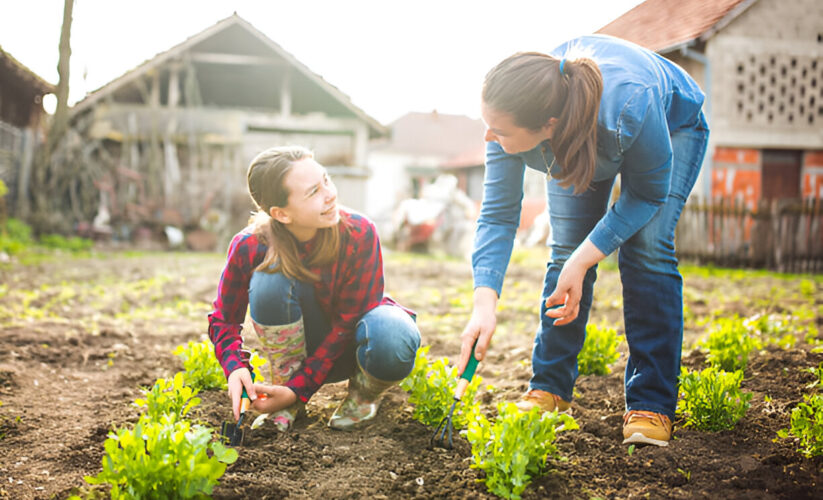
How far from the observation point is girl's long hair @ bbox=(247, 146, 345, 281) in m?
2.14

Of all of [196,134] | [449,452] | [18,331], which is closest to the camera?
[449,452]

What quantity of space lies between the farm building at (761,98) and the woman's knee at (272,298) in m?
7.85

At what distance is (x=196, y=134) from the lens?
1383cm

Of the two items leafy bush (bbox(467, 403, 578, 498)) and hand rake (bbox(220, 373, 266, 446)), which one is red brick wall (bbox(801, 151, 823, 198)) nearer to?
leafy bush (bbox(467, 403, 578, 498))

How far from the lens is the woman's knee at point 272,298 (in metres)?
2.22

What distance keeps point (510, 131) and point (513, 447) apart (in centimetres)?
89

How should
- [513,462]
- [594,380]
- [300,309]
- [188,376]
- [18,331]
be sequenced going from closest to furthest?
[513,462] < [300,309] < [188,376] < [594,380] < [18,331]

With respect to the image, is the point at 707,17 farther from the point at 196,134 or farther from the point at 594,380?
the point at 196,134

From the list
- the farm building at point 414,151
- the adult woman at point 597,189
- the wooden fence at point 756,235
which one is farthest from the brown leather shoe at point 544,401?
the farm building at point 414,151

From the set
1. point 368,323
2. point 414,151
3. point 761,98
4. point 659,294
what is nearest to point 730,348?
point 659,294

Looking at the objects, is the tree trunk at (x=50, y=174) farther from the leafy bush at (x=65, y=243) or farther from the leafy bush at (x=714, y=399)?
the leafy bush at (x=714, y=399)

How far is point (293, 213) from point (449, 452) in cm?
98

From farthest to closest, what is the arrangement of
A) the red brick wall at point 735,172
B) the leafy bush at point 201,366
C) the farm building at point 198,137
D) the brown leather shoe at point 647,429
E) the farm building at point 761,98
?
1. the farm building at point 198,137
2. the red brick wall at point 735,172
3. the farm building at point 761,98
4. the leafy bush at point 201,366
5. the brown leather shoe at point 647,429

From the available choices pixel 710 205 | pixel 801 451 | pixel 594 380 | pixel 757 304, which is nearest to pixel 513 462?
pixel 801 451
